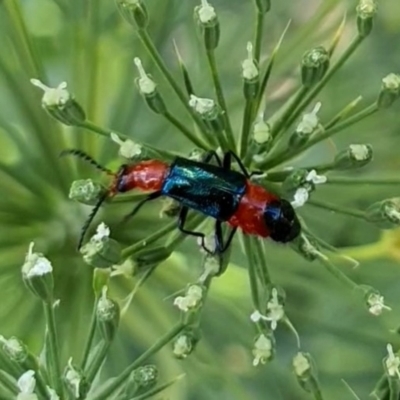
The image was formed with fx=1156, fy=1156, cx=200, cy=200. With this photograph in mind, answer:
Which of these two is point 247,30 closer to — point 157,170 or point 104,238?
point 157,170

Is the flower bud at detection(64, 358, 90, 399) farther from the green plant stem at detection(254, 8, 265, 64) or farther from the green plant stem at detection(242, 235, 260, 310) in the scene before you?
the green plant stem at detection(254, 8, 265, 64)

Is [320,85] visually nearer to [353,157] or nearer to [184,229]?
[353,157]

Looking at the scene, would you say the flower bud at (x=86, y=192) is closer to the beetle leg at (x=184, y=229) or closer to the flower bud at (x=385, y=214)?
the beetle leg at (x=184, y=229)

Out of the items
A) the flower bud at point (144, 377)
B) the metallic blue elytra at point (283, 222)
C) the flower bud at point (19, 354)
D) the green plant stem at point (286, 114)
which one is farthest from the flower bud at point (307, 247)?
the flower bud at point (19, 354)

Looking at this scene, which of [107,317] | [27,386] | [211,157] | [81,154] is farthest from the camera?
[81,154]

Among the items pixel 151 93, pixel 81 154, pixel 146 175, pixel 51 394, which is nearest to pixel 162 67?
pixel 151 93

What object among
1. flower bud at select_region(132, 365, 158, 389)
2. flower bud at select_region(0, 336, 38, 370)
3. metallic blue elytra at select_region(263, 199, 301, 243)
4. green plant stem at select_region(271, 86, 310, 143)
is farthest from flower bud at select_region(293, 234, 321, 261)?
flower bud at select_region(0, 336, 38, 370)
